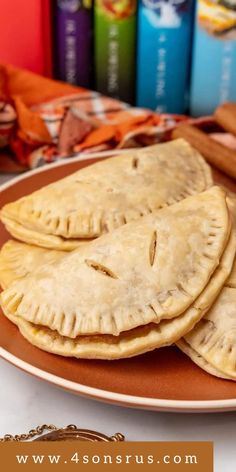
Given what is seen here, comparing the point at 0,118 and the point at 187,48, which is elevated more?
the point at 187,48

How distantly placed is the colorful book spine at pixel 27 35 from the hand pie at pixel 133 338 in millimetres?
955

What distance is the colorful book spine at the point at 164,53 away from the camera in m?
1.73

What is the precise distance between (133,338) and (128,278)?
3.0 inches

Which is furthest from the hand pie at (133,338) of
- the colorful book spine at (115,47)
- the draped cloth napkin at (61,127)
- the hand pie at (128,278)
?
the colorful book spine at (115,47)

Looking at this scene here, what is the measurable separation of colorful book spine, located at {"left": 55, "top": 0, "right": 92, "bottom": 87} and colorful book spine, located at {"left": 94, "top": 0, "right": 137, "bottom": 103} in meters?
0.02

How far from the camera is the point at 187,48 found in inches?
70.4

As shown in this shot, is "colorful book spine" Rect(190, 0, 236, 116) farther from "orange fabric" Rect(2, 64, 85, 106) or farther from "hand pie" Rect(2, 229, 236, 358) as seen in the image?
"hand pie" Rect(2, 229, 236, 358)

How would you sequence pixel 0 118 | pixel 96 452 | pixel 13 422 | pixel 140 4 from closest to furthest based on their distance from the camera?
pixel 96 452, pixel 13 422, pixel 0 118, pixel 140 4

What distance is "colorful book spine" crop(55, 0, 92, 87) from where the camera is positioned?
1.77 meters

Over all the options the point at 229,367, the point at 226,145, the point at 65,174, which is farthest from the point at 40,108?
the point at 229,367

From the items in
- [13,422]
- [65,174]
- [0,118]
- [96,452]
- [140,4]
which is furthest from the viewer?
[140,4]

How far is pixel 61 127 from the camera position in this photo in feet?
5.36

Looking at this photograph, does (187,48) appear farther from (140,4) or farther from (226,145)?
(226,145)

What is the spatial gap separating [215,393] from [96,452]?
0.16 m
